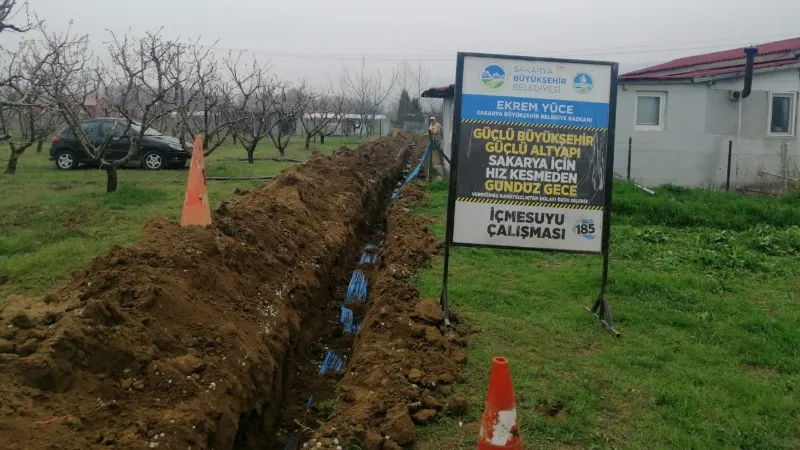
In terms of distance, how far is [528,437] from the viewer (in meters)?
3.65

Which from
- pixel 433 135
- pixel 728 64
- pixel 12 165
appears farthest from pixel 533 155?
pixel 12 165

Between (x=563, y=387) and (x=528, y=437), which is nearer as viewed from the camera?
(x=528, y=437)

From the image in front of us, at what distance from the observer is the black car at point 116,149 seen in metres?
17.2

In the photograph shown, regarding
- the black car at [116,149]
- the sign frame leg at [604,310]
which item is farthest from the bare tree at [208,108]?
the sign frame leg at [604,310]

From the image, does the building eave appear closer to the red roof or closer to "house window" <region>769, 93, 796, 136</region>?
Answer: the red roof

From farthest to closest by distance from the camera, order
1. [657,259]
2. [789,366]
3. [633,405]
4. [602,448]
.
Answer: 1. [657,259]
2. [789,366]
3. [633,405]
4. [602,448]

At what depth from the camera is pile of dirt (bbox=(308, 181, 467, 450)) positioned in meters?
3.62

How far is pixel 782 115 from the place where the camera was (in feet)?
46.4

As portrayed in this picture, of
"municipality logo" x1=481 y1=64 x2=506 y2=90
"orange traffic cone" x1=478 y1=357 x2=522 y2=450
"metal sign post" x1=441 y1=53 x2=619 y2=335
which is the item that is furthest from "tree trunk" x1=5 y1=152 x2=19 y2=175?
"orange traffic cone" x1=478 y1=357 x2=522 y2=450

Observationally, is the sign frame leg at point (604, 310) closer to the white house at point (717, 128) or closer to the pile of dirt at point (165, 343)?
the pile of dirt at point (165, 343)

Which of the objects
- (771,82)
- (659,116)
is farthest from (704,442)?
(771,82)

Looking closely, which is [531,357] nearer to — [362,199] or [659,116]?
[362,199]

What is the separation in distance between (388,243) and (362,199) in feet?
10.3

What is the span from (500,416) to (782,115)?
47.1 ft
